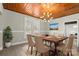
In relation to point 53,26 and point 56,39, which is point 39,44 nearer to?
point 56,39

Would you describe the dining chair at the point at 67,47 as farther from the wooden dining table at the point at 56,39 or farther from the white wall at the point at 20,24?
the white wall at the point at 20,24

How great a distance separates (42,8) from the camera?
2.63 m

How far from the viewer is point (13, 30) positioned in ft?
8.48

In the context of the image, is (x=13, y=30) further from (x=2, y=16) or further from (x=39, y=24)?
(x=39, y=24)

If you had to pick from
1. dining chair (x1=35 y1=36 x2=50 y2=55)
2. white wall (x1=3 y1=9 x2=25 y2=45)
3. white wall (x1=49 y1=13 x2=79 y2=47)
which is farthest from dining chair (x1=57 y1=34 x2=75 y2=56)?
white wall (x1=3 y1=9 x2=25 y2=45)

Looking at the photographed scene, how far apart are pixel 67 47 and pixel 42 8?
0.98 meters

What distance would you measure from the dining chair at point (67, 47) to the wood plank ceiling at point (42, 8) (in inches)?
20.9

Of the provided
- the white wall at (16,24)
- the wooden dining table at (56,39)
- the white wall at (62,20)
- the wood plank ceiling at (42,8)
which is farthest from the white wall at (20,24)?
the white wall at (62,20)

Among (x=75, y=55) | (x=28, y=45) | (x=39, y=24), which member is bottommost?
(x=75, y=55)

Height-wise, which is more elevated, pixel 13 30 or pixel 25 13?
Result: pixel 25 13

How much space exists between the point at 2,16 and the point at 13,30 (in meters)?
0.37

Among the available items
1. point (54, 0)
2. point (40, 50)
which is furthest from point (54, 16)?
point (40, 50)

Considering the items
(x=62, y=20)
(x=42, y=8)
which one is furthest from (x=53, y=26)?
(x=42, y=8)

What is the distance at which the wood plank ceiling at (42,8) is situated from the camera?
2.58m
